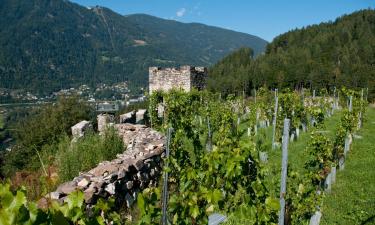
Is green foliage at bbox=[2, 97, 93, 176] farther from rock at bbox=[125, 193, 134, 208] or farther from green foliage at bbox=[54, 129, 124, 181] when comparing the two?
rock at bbox=[125, 193, 134, 208]

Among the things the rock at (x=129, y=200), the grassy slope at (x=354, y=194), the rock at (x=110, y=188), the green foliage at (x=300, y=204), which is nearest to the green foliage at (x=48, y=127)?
the rock at (x=129, y=200)

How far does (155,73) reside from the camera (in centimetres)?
2344

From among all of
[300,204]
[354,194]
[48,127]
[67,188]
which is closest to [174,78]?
[48,127]

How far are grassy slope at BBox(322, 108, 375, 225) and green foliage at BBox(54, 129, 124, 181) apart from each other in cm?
531

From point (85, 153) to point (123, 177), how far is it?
194 centimetres

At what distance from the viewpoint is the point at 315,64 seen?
66.6m

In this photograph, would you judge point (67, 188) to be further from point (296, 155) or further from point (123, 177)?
point (296, 155)

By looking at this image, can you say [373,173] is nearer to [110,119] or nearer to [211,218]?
[211,218]

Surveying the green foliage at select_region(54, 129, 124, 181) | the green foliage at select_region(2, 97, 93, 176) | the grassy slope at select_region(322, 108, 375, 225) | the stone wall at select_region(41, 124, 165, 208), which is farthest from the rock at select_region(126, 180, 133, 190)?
the green foliage at select_region(2, 97, 93, 176)

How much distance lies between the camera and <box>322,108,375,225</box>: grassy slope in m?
7.70

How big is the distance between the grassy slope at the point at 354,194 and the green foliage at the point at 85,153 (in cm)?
531

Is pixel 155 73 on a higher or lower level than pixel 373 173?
higher

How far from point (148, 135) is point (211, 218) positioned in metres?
5.24

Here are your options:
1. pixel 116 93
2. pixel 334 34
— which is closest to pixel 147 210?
pixel 334 34
